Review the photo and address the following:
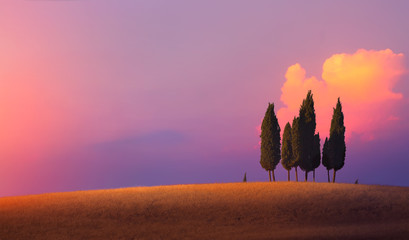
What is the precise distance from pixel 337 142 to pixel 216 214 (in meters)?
32.2

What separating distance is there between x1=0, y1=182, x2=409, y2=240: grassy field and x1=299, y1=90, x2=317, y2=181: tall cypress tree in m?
11.4

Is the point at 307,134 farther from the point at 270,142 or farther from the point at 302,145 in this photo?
the point at 270,142

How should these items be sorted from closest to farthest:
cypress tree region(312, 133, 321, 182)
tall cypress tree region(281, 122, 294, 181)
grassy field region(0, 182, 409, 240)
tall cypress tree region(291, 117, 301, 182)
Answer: grassy field region(0, 182, 409, 240)
tall cypress tree region(291, 117, 301, 182)
tall cypress tree region(281, 122, 294, 181)
cypress tree region(312, 133, 321, 182)

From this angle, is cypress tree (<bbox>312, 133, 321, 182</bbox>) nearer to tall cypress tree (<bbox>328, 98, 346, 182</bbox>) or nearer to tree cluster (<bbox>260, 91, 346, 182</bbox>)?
tree cluster (<bbox>260, 91, 346, 182</bbox>)

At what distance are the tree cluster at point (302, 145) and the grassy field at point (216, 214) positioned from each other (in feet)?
36.7

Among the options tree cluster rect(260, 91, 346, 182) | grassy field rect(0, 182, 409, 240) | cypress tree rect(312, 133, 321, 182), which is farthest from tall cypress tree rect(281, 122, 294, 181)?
grassy field rect(0, 182, 409, 240)

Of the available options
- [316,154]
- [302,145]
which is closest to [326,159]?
[316,154]

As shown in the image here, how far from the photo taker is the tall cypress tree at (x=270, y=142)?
60281mm

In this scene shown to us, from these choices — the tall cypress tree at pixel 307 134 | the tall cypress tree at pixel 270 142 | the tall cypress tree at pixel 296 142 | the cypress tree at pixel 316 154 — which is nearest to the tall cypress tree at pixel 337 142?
the cypress tree at pixel 316 154

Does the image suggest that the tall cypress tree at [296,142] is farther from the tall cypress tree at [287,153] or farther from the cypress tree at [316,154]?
the cypress tree at [316,154]

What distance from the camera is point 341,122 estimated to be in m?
62.4

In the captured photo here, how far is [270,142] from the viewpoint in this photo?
61125 mm

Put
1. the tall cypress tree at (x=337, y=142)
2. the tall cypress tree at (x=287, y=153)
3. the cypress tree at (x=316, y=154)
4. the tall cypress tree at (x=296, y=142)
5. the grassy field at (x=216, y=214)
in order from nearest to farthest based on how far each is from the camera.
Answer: the grassy field at (x=216, y=214) < the tall cypress tree at (x=296, y=142) < the tall cypress tree at (x=287, y=153) < the tall cypress tree at (x=337, y=142) < the cypress tree at (x=316, y=154)

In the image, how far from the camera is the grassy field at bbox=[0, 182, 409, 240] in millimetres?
28469
